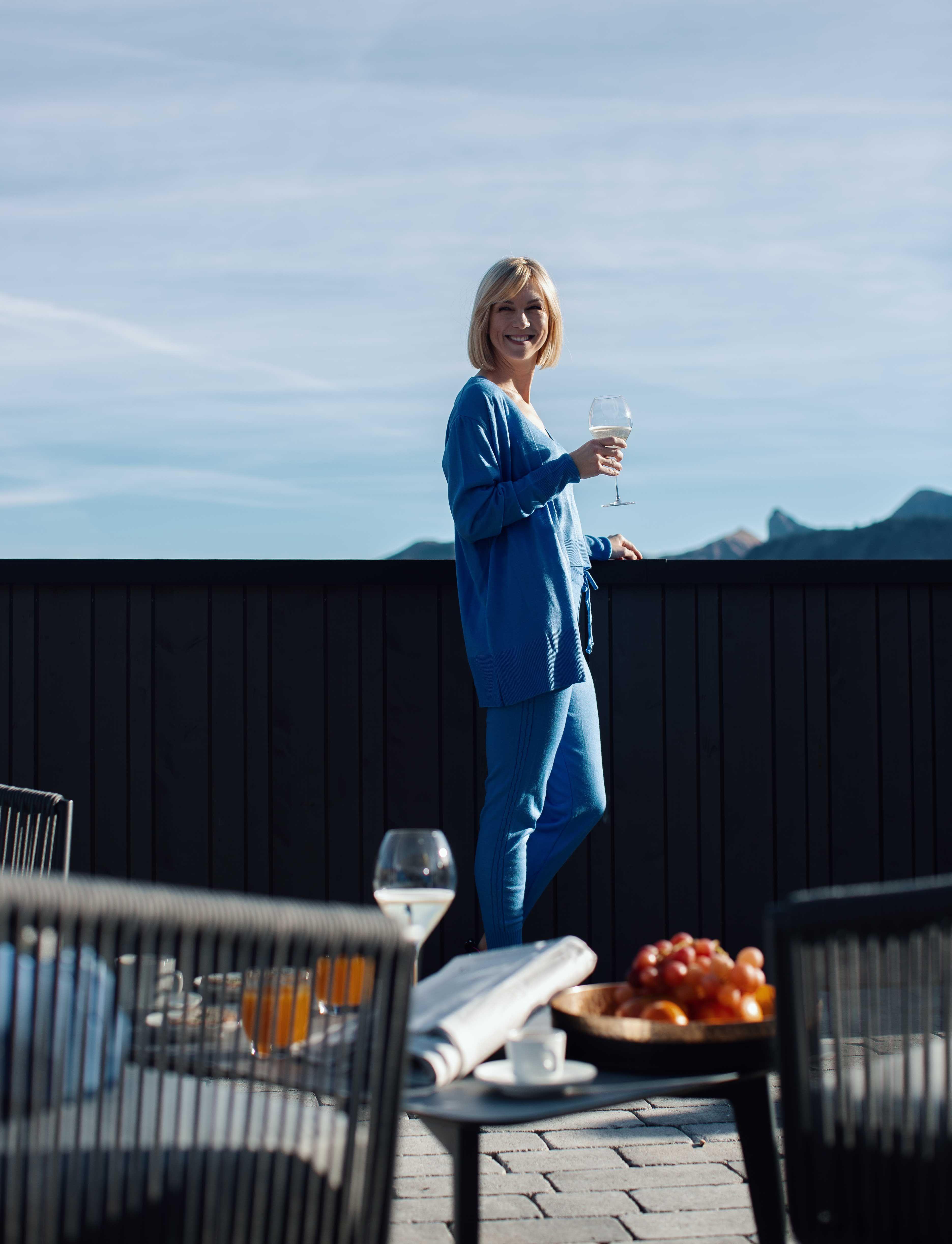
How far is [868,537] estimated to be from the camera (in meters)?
33.1

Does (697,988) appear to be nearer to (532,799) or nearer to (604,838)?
(532,799)

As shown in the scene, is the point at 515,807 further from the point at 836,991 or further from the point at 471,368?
the point at 836,991

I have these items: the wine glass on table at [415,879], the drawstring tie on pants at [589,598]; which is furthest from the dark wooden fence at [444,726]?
the wine glass on table at [415,879]

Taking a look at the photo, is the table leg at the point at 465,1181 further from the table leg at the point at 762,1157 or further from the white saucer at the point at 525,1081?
the table leg at the point at 762,1157

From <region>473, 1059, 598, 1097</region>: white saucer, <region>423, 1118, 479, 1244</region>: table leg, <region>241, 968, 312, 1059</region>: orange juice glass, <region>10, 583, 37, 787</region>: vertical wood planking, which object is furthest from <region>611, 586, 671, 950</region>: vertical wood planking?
<region>241, 968, 312, 1059</region>: orange juice glass

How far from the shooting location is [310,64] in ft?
32.0

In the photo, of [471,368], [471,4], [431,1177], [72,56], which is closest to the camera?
[431,1177]

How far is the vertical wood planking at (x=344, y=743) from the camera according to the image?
345 cm

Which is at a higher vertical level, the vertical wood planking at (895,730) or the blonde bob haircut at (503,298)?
the blonde bob haircut at (503,298)

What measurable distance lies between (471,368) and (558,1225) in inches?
83.2

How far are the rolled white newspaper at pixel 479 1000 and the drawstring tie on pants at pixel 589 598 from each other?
1.59 meters

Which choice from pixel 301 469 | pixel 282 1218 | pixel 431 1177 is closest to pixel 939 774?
pixel 431 1177

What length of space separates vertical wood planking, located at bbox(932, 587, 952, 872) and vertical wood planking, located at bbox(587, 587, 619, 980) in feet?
3.22

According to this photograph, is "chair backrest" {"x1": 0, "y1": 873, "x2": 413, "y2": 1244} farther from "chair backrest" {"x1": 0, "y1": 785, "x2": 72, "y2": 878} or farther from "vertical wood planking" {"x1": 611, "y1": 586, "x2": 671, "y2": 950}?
"vertical wood planking" {"x1": 611, "y1": 586, "x2": 671, "y2": 950}
